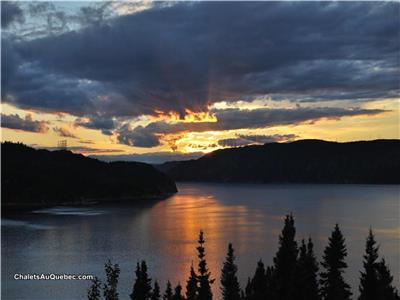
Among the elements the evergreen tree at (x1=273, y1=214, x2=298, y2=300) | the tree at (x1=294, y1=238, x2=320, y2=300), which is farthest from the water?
the tree at (x1=294, y1=238, x2=320, y2=300)

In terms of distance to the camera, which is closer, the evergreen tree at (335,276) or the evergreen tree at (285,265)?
the evergreen tree at (285,265)

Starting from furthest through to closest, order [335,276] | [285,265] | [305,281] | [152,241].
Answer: [152,241]
[335,276]
[285,265]
[305,281]

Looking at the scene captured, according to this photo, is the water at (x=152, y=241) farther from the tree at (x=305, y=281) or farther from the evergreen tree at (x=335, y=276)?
the tree at (x=305, y=281)

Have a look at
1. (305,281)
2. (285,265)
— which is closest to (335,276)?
(305,281)

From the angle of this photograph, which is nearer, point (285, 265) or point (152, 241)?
point (285, 265)

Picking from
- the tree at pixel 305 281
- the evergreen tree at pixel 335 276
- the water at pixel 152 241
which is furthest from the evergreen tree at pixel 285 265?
the water at pixel 152 241

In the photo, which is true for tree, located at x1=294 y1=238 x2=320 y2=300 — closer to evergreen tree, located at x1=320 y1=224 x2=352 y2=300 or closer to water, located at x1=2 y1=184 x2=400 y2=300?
evergreen tree, located at x1=320 y1=224 x2=352 y2=300

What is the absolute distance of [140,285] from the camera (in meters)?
55.4

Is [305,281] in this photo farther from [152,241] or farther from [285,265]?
[152,241]

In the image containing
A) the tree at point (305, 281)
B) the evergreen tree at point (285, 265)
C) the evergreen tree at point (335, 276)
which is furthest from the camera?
the evergreen tree at point (335, 276)

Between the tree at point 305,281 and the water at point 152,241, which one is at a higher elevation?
the tree at point 305,281

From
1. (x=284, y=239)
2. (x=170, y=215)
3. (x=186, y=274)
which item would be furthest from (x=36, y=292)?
(x=170, y=215)

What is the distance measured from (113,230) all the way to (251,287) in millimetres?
91286

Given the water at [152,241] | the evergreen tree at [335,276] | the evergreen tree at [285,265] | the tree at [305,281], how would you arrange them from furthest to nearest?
1. the water at [152,241]
2. the evergreen tree at [335,276]
3. the evergreen tree at [285,265]
4. the tree at [305,281]
